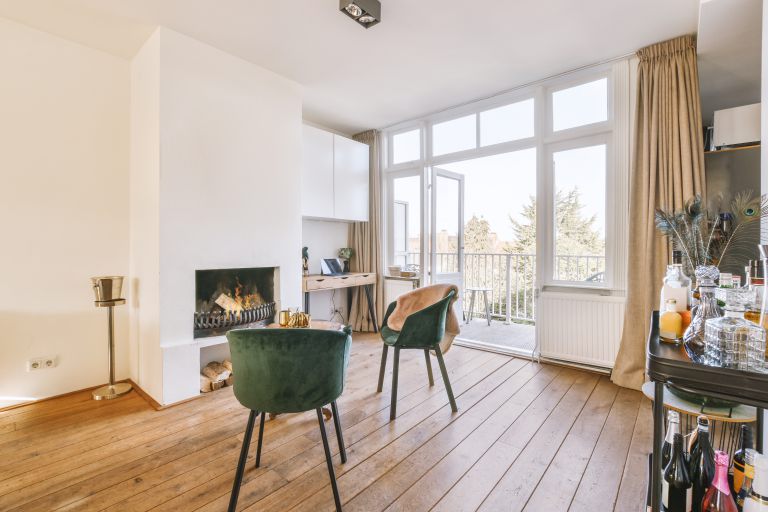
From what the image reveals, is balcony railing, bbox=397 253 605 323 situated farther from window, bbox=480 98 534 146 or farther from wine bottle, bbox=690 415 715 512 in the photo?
wine bottle, bbox=690 415 715 512

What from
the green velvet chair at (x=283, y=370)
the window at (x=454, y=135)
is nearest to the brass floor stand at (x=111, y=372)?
the green velvet chair at (x=283, y=370)

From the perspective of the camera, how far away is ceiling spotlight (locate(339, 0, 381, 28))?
2184 mm

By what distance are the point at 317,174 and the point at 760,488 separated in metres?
3.99

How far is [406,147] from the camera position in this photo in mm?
4559

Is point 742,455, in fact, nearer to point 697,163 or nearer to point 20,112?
point 697,163

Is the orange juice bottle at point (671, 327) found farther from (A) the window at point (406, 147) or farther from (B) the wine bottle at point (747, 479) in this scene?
(A) the window at point (406, 147)

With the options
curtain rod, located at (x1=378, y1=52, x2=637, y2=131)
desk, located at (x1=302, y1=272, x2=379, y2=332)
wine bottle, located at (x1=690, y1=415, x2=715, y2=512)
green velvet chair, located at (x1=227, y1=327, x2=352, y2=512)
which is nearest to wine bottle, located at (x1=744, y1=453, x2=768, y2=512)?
wine bottle, located at (x1=690, y1=415, x2=715, y2=512)

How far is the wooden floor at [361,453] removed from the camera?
5.21 feet

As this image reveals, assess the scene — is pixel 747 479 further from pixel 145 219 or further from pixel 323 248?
pixel 323 248

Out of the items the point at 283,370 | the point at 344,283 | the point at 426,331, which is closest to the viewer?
the point at 283,370

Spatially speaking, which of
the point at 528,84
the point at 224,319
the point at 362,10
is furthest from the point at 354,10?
the point at 224,319

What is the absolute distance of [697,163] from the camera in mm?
2557

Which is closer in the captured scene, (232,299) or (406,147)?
(232,299)

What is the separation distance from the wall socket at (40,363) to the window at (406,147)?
392 cm
